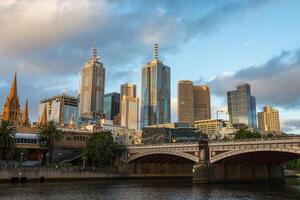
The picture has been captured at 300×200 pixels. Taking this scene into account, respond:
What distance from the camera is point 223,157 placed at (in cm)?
8912

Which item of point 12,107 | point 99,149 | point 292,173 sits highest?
point 12,107

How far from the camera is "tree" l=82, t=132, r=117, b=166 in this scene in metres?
111

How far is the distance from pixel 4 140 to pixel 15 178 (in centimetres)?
1452

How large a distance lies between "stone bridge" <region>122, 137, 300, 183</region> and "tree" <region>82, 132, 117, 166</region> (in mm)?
7635

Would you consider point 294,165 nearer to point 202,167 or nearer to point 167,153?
point 167,153

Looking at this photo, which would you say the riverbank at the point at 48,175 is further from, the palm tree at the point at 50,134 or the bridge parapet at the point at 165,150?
the palm tree at the point at 50,134

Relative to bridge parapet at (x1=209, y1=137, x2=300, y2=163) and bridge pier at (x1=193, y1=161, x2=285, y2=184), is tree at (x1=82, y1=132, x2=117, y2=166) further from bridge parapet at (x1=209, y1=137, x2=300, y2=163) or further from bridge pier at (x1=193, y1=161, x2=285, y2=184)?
bridge parapet at (x1=209, y1=137, x2=300, y2=163)

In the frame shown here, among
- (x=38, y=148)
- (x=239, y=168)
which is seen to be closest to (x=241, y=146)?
(x=239, y=168)

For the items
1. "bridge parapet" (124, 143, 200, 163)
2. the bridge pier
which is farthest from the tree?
the bridge pier

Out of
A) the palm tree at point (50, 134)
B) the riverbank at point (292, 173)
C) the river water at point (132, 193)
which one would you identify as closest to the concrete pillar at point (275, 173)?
the river water at point (132, 193)

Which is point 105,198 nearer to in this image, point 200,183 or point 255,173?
point 200,183

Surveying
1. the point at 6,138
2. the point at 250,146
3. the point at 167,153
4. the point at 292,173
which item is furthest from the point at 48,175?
the point at 292,173

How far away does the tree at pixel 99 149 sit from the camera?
111 m

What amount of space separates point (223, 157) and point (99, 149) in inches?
1593
